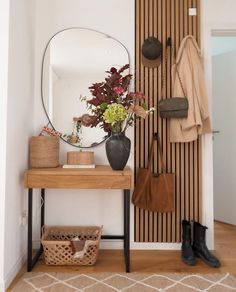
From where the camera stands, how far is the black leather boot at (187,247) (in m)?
1.99

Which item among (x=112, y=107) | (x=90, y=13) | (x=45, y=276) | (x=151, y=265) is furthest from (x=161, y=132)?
(x=45, y=276)

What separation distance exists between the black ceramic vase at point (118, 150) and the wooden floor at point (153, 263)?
0.80 meters

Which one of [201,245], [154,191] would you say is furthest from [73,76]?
[201,245]

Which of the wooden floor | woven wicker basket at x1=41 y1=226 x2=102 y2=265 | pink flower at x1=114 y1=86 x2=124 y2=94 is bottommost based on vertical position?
the wooden floor

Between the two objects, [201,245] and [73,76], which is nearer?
[201,245]

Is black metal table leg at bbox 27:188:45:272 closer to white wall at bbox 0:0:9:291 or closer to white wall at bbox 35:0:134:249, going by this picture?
white wall at bbox 35:0:134:249

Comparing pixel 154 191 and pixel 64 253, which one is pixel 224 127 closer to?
pixel 154 191

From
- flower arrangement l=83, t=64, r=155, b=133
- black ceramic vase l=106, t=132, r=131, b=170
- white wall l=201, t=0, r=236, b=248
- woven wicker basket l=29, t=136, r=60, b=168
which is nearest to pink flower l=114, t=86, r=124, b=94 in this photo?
flower arrangement l=83, t=64, r=155, b=133

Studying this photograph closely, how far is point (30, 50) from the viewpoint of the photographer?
2.14 metres

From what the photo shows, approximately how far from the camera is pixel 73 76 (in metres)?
2.25

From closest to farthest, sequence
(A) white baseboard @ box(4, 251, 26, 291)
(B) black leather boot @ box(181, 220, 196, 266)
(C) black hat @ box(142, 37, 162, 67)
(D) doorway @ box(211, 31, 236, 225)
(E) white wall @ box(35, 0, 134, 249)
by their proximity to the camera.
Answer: (A) white baseboard @ box(4, 251, 26, 291) → (B) black leather boot @ box(181, 220, 196, 266) → (C) black hat @ box(142, 37, 162, 67) → (E) white wall @ box(35, 0, 134, 249) → (D) doorway @ box(211, 31, 236, 225)

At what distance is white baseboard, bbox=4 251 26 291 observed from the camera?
5.25 feet

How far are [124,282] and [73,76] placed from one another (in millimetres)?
1762

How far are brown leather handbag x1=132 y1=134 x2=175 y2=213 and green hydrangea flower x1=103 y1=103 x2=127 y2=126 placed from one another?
1.96ft
